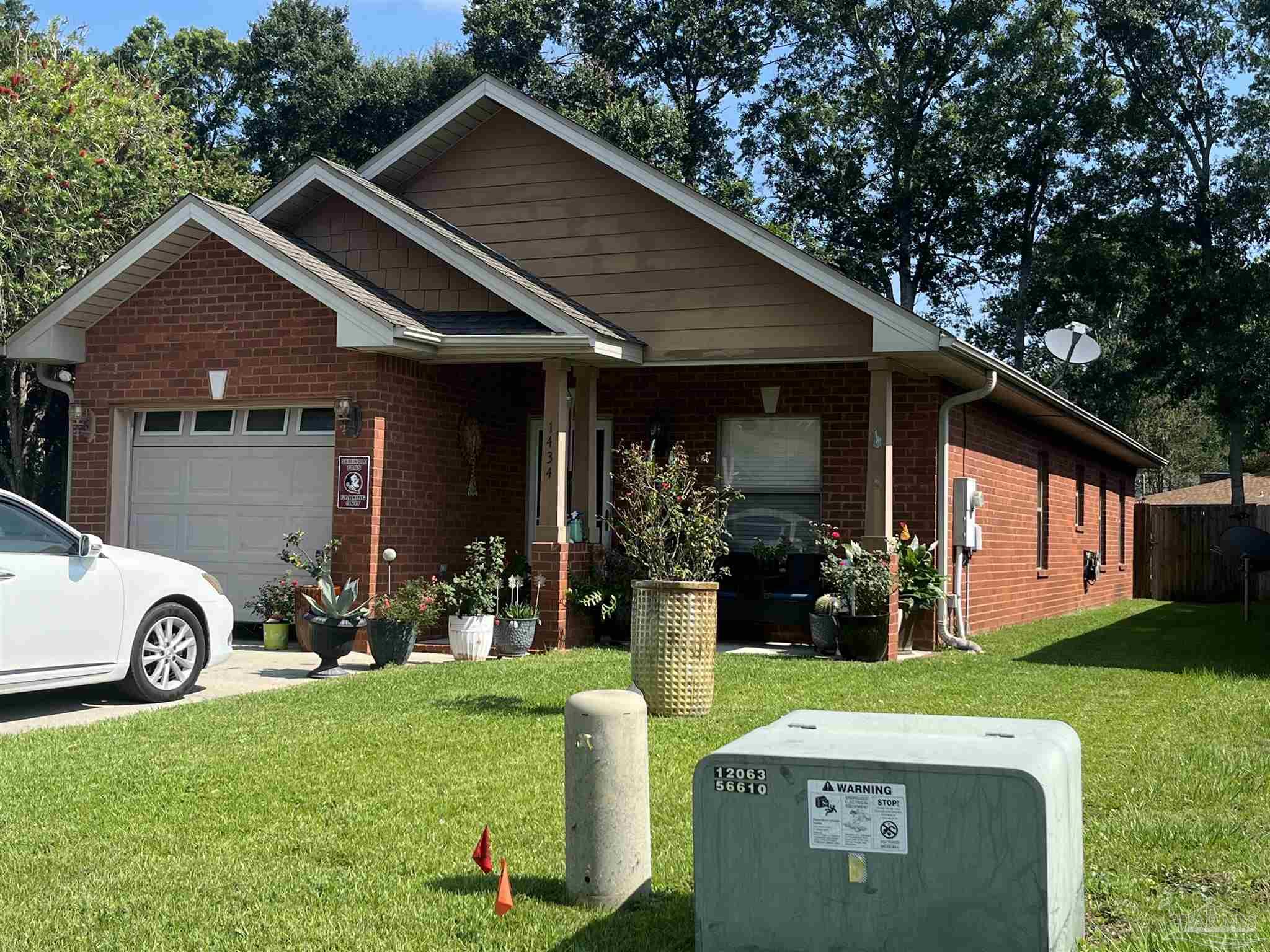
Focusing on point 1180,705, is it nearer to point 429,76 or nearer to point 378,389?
point 378,389

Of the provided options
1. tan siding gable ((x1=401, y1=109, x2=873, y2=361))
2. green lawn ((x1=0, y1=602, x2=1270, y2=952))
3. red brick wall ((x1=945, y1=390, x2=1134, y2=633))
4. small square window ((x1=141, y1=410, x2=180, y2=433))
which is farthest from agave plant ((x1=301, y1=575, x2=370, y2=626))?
red brick wall ((x1=945, y1=390, x2=1134, y2=633))

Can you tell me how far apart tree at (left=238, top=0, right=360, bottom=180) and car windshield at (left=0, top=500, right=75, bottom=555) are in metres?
25.7

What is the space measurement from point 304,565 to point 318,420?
66.9 inches

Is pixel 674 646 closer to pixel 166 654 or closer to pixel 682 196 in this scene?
pixel 166 654

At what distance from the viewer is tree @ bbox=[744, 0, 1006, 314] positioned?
1234 inches

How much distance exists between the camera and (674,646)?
8492 millimetres

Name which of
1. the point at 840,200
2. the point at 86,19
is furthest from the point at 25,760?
the point at 840,200

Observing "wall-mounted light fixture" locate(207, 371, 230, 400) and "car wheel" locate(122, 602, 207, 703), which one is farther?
"wall-mounted light fixture" locate(207, 371, 230, 400)

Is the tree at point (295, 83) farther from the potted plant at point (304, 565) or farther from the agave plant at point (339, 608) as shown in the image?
the agave plant at point (339, 608)

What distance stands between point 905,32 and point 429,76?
1150 cm

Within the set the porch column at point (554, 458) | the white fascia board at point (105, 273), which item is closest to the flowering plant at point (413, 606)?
the porch column at point (554, 458)

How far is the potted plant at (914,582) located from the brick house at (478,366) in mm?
427

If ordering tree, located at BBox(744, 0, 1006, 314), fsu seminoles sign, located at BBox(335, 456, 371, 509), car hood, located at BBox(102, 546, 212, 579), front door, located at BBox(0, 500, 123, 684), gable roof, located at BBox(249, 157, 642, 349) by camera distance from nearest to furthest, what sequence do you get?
front door, located at BBox(0, 500, 123, 684) → car hood, located at BBox(102, 546, 212, 579) → fsu seminoles sign, located at BBox(335, 456, 371, 509) → gable roof, located at BBox(249, 157, 642, 349) → tree, located at BBox(744, 0, 1006, 314)

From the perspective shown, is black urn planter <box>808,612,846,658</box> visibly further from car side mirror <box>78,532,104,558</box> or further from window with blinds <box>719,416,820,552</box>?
car side mirror <box>78,532,104,558</box>
